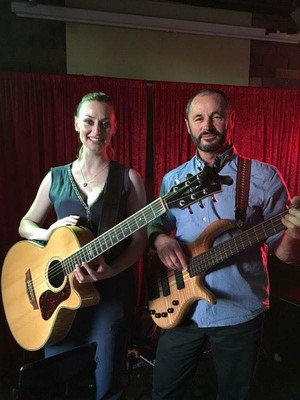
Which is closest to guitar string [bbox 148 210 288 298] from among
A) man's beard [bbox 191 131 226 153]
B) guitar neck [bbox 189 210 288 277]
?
guitar neck [bbox 189 210 288 277]

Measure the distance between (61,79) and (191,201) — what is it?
192 cm

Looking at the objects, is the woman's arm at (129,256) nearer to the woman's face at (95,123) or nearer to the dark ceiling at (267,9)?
→ the woman's face at (95,123)

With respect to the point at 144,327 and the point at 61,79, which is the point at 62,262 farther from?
the point at 144,327

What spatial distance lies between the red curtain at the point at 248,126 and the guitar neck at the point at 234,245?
1.70 metres

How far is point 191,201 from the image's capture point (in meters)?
1.39

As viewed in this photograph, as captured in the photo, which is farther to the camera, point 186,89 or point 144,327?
point 144,327

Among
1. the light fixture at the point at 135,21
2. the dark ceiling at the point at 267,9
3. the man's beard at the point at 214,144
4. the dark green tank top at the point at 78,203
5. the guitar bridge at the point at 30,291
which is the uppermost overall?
the dark ceiling at the point at 267,9

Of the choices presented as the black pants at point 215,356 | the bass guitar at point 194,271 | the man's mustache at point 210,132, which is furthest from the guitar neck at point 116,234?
the black pants at point 215,356

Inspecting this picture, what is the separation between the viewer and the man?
1.55 m

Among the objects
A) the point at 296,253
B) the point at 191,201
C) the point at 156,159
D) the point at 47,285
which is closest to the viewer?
the point at 191,201

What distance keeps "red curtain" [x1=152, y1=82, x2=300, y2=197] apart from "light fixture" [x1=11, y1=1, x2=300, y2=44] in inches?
17.3

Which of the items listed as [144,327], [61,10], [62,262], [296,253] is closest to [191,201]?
[296,253]

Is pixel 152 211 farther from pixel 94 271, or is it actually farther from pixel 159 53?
pixel 159 53

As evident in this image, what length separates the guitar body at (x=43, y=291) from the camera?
160 cm
